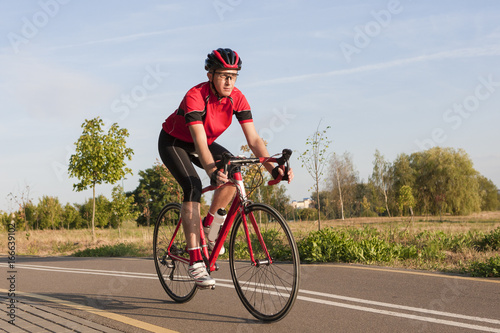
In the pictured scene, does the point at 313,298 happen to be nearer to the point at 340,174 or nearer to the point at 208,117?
the point at 208,117

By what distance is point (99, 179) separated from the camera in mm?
20750

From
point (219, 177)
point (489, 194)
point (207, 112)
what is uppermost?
point (489, 194)

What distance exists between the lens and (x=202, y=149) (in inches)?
171

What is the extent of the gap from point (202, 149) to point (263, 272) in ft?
4.07

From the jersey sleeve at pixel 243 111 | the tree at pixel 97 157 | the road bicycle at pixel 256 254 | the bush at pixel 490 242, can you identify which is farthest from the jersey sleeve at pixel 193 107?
the tree at pixel 97 157

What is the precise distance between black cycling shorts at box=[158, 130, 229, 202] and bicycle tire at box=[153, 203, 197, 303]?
0.57 m

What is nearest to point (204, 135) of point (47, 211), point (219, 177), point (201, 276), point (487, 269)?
point (219, 177)

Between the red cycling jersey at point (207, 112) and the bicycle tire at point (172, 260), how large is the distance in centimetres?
94

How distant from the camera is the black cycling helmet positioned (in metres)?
4.47

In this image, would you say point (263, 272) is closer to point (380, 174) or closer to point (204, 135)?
point (204, 135)

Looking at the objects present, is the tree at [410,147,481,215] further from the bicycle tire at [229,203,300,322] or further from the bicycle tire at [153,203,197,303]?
the bicycle tire at [229,203,300,322]

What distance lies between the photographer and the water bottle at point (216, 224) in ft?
15.7

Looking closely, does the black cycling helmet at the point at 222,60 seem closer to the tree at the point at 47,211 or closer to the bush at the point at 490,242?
the bush at the point at 490,242

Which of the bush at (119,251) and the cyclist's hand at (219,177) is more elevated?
the cyclist's hand at (219,177)
